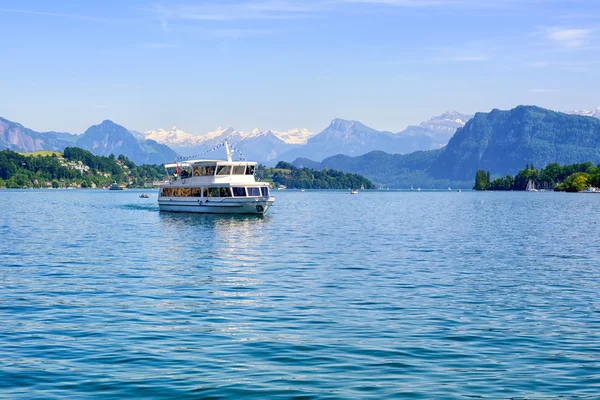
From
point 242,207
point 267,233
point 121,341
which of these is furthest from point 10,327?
point 242,207

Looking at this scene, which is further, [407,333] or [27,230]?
[27,230]

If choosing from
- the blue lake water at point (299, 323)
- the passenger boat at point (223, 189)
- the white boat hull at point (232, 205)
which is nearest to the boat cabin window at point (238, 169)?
the passenger boat at point (223, 189)

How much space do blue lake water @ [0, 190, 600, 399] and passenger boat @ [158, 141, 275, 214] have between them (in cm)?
5002

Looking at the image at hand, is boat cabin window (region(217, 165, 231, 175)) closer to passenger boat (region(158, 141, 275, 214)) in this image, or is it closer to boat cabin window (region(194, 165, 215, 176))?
passenger boat (region(158, 141, 275, 214))

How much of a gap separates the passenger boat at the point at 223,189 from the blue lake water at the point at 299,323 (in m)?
50.0

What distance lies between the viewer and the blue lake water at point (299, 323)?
65.0ft

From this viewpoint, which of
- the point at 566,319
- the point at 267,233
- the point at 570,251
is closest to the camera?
the point at 566,319

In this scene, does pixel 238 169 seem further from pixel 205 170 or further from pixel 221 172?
pixel 205 170

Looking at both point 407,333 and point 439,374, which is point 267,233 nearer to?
point 407,333

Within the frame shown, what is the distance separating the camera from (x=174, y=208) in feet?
407

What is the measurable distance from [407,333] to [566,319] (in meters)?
7.55

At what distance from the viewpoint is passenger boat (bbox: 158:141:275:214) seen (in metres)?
109

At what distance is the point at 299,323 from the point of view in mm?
28016

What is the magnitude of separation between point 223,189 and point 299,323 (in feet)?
274
